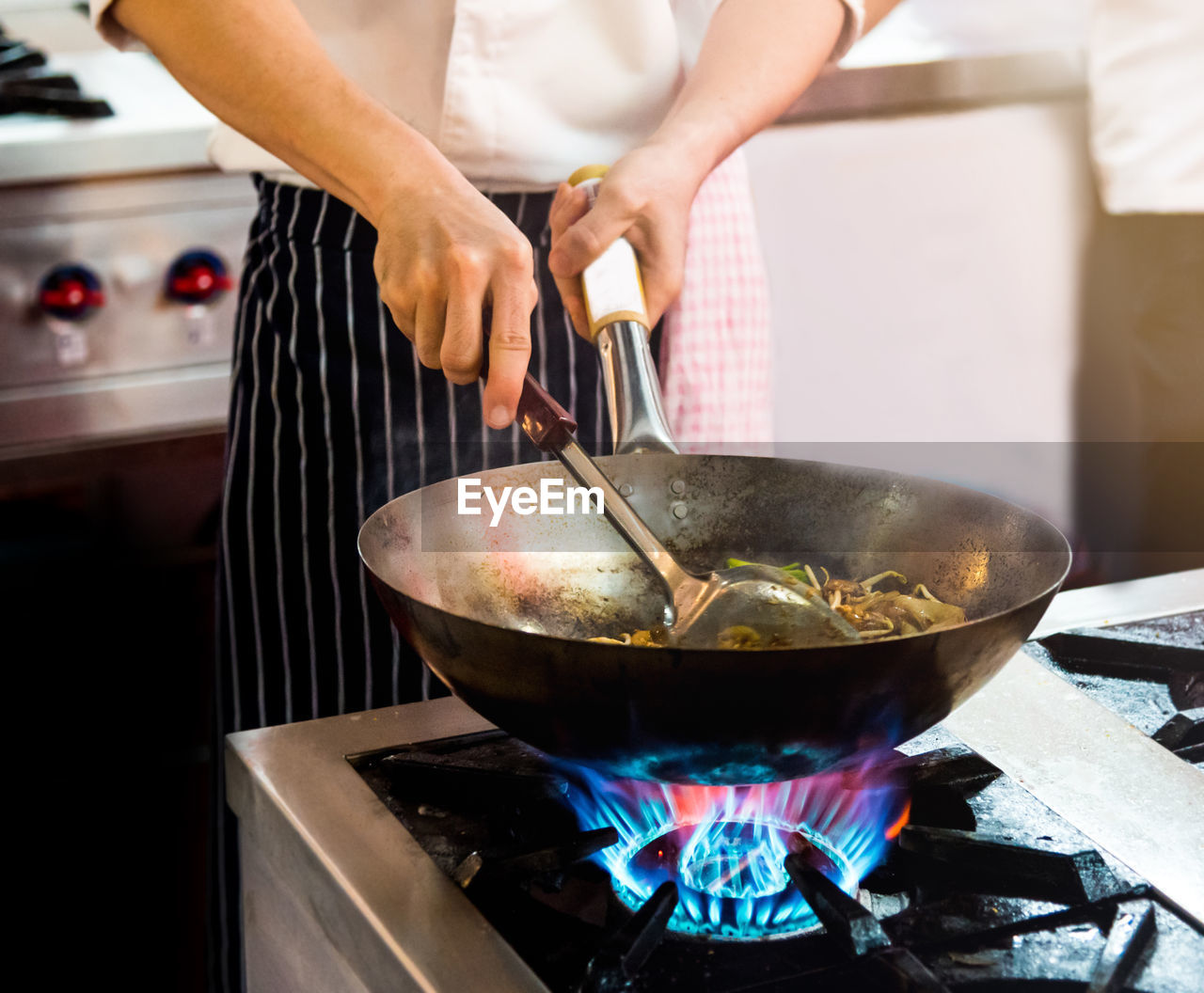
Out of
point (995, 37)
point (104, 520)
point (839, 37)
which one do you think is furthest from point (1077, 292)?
point (104, 520)

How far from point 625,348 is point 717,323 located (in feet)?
1.63

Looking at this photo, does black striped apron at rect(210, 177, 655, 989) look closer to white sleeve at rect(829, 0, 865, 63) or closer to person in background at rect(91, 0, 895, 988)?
person in background at rect(91, 0, 895, 988)

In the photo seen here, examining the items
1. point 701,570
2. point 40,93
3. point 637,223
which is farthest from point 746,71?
point 40,93

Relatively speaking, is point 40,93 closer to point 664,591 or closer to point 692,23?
point 692,23

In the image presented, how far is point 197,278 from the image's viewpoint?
176 cm

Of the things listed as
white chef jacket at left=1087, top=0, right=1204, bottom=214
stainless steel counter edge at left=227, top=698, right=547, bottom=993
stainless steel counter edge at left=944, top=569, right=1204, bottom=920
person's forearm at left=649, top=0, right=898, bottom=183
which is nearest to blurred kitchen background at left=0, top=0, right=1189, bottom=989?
white chef jacket at left=1087, top=0, right=1204, bottom=214

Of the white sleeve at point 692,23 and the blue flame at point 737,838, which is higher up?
the white sleeve at point 692,23

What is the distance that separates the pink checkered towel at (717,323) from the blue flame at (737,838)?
691 millimetres

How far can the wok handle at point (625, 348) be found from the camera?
3.00 ft

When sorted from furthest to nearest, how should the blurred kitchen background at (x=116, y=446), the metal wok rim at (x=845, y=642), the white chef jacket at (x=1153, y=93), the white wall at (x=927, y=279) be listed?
1. the white wall at (x=927, y=279)
2. the white chef jacket at (x=1153, y=93)
3. the blurred kitchen background at (x=116, y=446)
4. the metal wok rim at (x=845, y=642)

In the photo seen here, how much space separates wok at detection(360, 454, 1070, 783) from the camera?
0.61m

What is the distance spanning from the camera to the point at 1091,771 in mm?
802

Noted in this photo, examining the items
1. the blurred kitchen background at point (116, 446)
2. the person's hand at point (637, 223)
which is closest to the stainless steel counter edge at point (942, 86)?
the blurred kitchen background at point (116, 446)

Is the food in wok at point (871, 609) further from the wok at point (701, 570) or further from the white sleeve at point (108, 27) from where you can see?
A: the white sleeve at point (108, 27)
